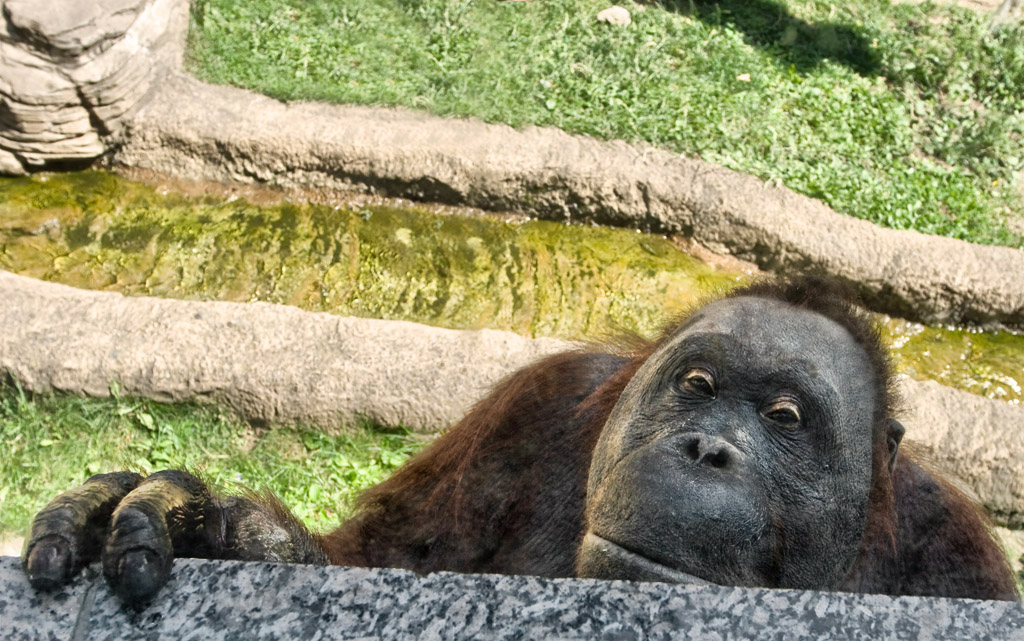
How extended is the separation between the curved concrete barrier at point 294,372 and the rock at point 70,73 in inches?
62.4

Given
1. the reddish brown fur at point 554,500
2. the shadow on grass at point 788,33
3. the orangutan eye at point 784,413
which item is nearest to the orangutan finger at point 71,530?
the reddish brown fur at point 554,500

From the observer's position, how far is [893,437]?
2.22 meters

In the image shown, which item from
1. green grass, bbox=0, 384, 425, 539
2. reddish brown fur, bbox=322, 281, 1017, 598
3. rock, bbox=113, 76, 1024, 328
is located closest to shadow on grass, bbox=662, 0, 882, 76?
rock, bbox=113, 76, 1024, 328

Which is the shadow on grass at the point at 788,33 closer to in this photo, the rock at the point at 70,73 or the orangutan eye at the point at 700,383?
the rock at the point at 70,73

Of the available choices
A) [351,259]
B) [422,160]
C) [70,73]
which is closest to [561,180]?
[422,160]

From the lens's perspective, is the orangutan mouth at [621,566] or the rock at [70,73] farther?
the rock at [70,73]

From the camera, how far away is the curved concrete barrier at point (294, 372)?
3.72 metres

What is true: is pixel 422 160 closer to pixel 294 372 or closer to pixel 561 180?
pixel 561 180

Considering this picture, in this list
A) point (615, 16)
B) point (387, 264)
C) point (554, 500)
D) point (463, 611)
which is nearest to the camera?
point (463, 611)

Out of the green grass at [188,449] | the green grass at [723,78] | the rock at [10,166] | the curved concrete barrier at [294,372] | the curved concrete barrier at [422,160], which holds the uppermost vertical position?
the green grass at [723,78]

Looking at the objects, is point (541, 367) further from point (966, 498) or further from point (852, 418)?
point (966, 498)

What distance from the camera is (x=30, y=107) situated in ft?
16.7

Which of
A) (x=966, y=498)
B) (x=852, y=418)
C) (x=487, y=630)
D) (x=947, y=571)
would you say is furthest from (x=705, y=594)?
(x=966, y=498)

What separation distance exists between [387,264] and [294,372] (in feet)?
4.28
